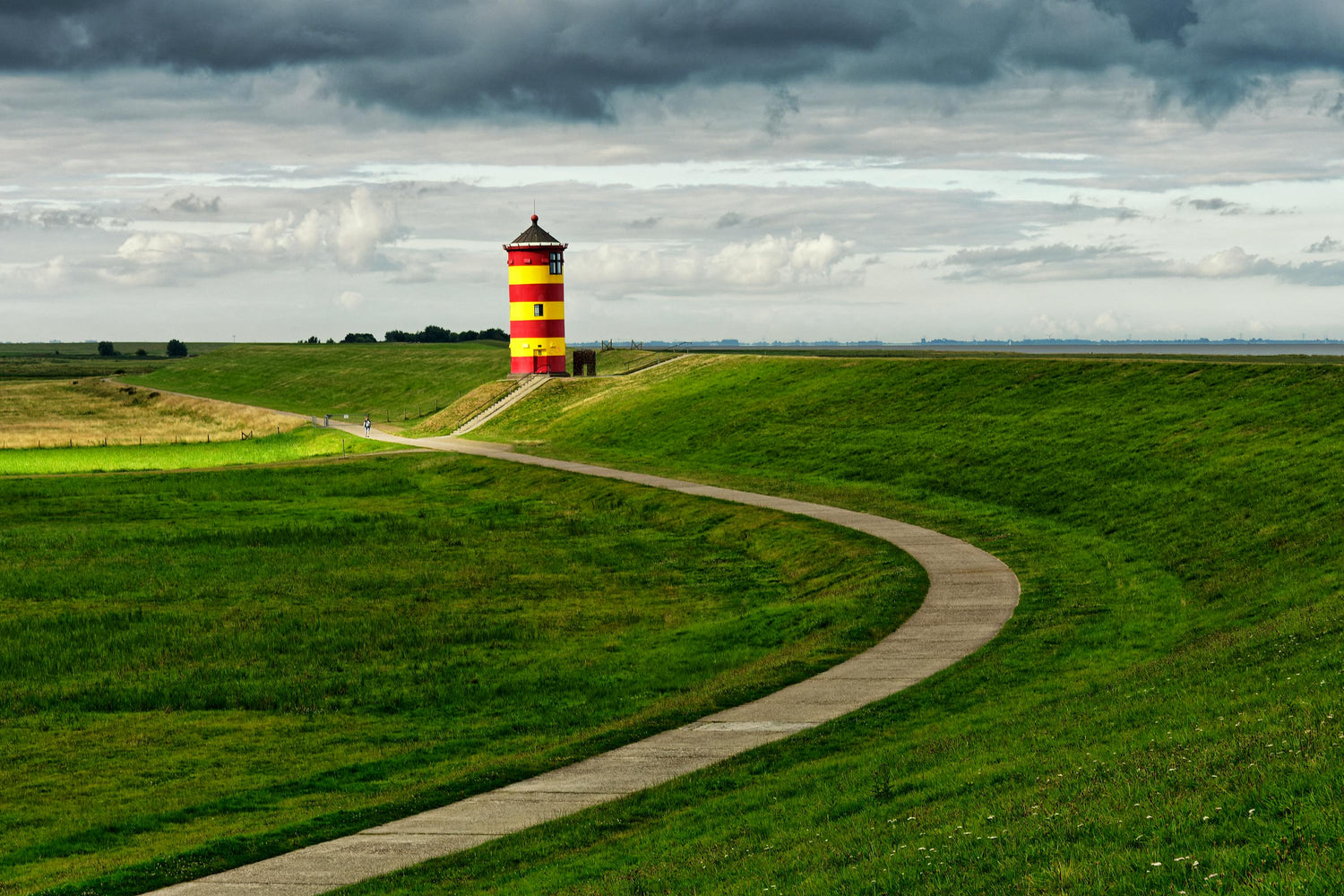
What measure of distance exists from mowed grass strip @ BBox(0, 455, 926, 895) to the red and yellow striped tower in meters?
49.2

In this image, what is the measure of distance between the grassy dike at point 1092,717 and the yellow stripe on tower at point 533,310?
52.1 meters

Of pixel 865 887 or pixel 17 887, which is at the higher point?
pixel 865 887

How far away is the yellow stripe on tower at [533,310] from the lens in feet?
317

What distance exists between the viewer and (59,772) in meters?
18.4

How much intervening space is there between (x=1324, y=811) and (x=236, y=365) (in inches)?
6673

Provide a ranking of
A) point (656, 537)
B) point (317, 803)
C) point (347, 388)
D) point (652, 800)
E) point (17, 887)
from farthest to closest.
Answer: point (347, 388) < point (656, 537) < point (317, 803) < point (652, 800) < point (17, 887)

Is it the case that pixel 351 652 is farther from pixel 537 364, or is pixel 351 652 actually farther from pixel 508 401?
pixel 537 364

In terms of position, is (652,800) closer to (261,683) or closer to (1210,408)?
(261,683)

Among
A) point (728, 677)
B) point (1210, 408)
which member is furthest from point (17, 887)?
point (1210, 408)

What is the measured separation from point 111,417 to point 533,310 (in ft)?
163

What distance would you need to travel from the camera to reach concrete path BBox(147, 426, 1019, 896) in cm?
1323

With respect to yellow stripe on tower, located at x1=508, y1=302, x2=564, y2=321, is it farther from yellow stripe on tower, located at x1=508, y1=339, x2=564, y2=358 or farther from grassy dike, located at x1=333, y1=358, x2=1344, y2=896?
grassy dike, located at x1=333, y1=358, x2=1344, y2=896

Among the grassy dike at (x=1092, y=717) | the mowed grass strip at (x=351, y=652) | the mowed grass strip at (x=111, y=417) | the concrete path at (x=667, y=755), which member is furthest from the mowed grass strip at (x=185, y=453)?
the concrete path at (x=667, y=755)

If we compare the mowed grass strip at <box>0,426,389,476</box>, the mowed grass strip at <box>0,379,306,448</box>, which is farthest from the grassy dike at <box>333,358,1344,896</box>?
the mowed grass strip at <box>0,379,306,448</box>
